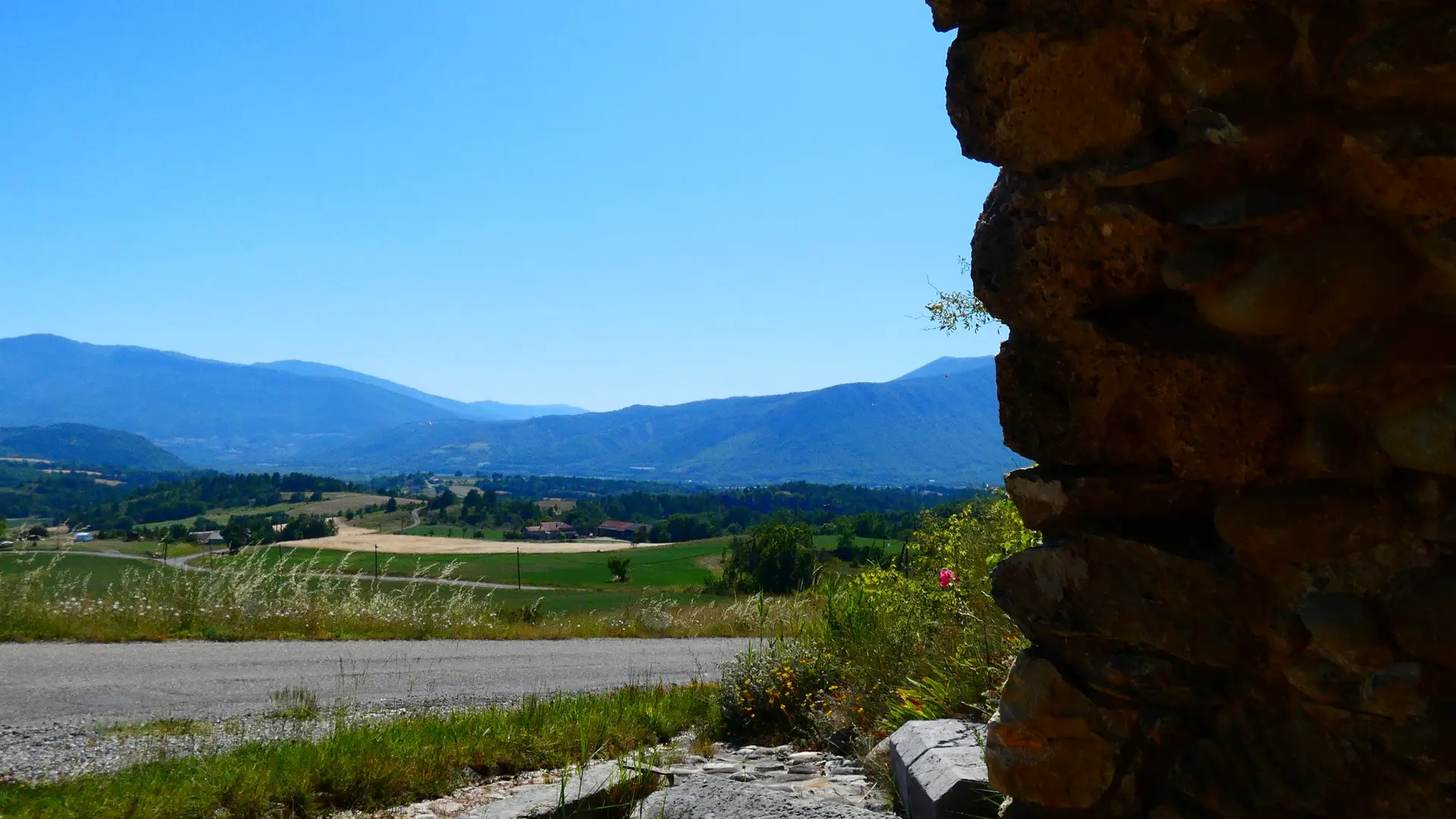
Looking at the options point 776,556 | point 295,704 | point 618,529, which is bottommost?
point 618,529

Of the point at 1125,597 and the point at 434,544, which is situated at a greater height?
the point at 1125,597

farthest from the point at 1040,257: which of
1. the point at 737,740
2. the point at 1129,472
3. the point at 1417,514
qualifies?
the point at 737,740

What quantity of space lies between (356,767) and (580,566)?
5960cm

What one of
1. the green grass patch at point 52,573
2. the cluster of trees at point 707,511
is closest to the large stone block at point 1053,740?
the green grass patch at point 52,573

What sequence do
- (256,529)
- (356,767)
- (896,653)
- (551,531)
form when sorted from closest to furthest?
1. (356,767)
2. (896,653)
3. (256,529)
4. (551,531)

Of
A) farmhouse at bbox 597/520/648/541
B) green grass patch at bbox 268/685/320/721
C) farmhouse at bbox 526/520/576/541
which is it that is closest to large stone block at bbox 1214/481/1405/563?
green grass patch at bbox 268/685/320/721

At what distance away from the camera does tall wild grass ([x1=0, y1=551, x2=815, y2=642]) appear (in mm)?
12367

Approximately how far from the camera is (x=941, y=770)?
4168 mm

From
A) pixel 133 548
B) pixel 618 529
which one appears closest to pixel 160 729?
pixel 133 548

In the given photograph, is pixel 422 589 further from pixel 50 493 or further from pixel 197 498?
pixel 50 493

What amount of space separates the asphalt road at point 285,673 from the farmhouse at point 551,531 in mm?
83778

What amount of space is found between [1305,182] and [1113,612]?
121 centimetres

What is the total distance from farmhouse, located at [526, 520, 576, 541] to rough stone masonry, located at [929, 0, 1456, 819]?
311ft

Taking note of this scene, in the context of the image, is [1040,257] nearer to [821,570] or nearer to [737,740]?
[737,740]
